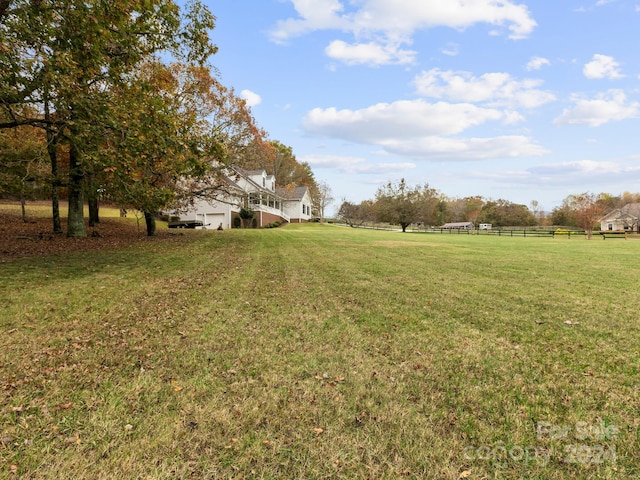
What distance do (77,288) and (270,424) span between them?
6412 mm

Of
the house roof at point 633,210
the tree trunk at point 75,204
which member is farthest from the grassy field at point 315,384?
the house roof at point 633,210

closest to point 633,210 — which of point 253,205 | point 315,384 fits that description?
point 253,205

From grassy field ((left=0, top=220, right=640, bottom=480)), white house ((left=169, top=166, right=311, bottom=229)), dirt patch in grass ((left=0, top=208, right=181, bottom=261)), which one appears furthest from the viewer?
white house ((left=169, top=166, right=311, bottom=229))

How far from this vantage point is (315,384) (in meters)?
3.49

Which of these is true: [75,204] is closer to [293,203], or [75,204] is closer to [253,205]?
[253,205]

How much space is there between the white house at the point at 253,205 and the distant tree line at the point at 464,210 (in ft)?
44.2

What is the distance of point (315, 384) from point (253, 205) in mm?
29445

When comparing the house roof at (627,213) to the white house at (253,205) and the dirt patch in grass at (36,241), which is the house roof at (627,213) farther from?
the dirt patch in grass at (36,241)

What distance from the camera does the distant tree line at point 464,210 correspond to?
49750 mm

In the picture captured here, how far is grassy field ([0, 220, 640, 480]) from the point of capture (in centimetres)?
245

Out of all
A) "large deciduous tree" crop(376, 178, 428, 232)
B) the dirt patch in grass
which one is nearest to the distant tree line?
"large deciduous tree" crop(376, 178, 428, 232)

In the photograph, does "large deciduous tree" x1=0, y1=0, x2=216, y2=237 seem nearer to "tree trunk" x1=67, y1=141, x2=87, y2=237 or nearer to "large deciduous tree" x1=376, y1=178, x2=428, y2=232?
"tree trunk" x1=67, y1=141, x2=87, y2=237

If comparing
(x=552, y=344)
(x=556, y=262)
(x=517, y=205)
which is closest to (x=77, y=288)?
(x=552, y=344)

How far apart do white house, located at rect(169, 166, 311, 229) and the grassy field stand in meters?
15.9
